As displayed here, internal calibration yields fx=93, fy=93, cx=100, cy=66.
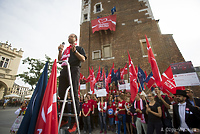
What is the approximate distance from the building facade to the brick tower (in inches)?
849

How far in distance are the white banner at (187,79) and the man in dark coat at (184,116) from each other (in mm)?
1204

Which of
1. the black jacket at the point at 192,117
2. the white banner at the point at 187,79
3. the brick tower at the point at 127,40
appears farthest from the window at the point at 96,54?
the black jacket at the point at 192,117

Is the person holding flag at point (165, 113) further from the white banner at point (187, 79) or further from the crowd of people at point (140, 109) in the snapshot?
the white banner at point (187, 79)

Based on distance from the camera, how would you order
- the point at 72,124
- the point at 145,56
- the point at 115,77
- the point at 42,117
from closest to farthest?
1. the point at 42,117
2. the point at 72,124
3. the point at 115,77
4. the point at 145,56

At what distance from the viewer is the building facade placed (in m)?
21.5

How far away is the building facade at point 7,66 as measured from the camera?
70.4 feet

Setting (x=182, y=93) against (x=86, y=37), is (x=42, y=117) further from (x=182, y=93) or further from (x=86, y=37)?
(x=86, y=37)

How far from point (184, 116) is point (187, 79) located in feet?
6.75

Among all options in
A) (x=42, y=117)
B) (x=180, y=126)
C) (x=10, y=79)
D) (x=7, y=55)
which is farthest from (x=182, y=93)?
(x=7, y=55)

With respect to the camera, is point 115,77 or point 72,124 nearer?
point 72,124

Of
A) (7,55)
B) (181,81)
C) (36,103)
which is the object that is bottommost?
(36,103)

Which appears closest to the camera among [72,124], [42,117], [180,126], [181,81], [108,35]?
[42,117]

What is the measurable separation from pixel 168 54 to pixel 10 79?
31.9m

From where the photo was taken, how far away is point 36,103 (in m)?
1.64
